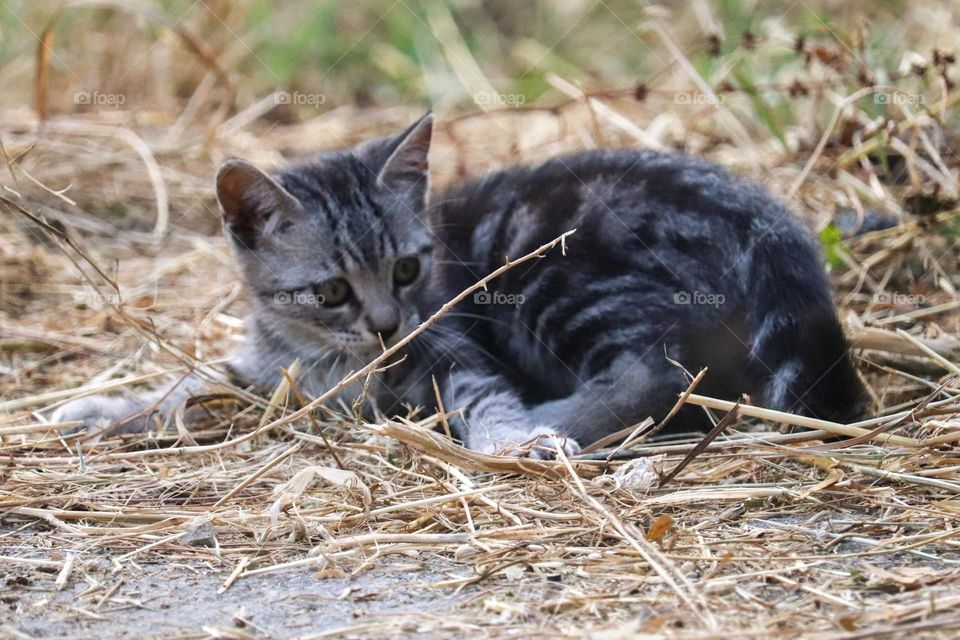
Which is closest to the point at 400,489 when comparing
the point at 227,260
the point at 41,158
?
the point at 227,260

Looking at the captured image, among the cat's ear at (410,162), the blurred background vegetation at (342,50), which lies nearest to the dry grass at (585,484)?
the cat's ear at (410,162)

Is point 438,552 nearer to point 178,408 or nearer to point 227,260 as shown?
point 178,408

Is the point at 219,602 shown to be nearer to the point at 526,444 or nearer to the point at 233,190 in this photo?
the point at 526,444

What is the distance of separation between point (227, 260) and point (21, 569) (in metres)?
3.03

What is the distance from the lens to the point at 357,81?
8.62 meters
